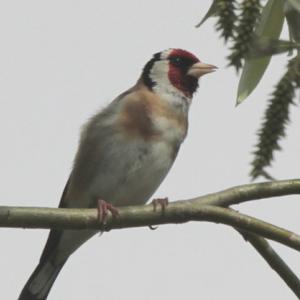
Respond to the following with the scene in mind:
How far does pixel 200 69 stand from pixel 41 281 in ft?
4.83

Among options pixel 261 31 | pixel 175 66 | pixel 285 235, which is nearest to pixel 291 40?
pixel 261 31

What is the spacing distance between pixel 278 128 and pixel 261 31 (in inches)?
10.4

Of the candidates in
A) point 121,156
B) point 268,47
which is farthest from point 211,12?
point 121,156

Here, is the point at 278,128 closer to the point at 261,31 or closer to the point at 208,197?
the point at 261,31

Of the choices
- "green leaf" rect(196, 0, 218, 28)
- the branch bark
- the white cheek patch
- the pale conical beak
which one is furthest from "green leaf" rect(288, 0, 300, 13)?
the pale conical beak

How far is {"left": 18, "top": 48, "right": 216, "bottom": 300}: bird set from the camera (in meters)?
3.80

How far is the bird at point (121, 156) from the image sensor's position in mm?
3799

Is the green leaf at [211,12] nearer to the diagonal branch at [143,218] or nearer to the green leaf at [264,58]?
the green leaf at [264,58]

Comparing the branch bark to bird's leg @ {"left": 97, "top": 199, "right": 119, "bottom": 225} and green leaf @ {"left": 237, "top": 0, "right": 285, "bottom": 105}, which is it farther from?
green leaf @ {"left": 237, "top": 0, "right": 285, "bottom": 105}

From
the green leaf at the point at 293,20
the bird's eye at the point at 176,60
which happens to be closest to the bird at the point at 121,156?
the bird's eye at the point at 176,60

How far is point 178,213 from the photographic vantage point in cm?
257

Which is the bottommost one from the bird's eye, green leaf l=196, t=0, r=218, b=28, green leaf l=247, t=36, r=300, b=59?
green leaf l=247, t=36, r=300, b=59

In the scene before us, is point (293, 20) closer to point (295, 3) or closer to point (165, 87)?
point (295, 3)

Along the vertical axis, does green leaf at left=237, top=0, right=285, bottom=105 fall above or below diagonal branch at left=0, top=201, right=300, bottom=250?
above
